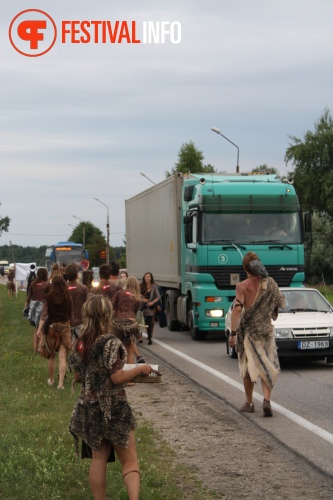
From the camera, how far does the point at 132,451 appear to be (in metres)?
6.77

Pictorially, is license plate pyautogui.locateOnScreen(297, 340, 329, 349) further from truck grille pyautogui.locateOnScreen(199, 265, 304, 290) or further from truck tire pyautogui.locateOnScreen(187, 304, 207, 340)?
truck tire pyautogui.locateOnScreen(187, 304, 207, 340)

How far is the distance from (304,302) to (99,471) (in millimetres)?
12165

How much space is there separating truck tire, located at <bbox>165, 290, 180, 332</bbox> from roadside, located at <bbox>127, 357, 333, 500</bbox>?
13.0 m

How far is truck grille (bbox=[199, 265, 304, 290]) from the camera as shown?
2345 centimetres

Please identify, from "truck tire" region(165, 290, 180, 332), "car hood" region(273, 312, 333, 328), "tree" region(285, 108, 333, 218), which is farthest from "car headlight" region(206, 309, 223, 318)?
"tree" region(285, 108, 333, 218)

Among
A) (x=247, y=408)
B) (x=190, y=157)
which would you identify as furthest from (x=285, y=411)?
(x=190, y=157)

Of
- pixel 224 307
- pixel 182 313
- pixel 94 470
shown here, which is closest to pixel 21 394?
pixel 94 470

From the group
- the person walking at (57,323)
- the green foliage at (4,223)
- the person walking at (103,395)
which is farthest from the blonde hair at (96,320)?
the green foliage at (4,223)

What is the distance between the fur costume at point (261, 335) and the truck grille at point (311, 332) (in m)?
4.93

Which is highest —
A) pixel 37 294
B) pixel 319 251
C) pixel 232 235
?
pixel 319 251

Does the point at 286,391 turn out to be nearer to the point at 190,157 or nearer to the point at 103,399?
the point at 103,399

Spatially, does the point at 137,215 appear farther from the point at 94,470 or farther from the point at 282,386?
the point at 94,470

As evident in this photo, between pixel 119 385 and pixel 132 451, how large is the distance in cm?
42

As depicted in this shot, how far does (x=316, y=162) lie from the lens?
7031cm
